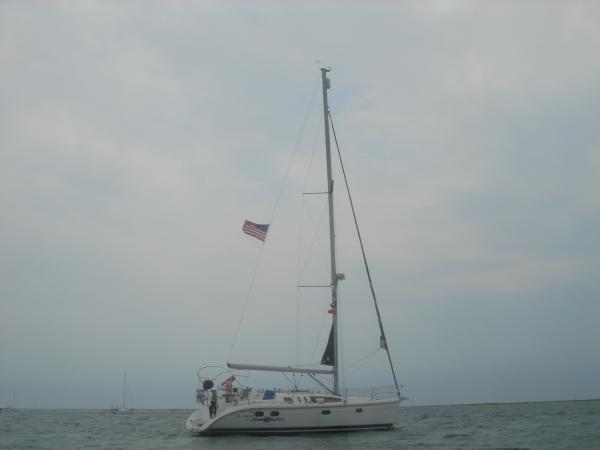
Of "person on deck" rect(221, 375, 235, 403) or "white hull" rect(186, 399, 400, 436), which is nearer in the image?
"white hull" rect(186, 399, 400, 436)

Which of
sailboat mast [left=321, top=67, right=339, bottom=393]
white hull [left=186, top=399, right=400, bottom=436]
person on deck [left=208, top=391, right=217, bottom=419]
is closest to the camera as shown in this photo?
white hull [left=186, top=399, right=400, bottom=436]

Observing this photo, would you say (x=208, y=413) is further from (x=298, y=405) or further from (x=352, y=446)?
(x=352, y=446)

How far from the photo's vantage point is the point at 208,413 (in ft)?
105

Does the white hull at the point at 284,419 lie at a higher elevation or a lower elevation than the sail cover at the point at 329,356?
lower

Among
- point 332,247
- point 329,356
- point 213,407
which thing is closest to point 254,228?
point 332,247

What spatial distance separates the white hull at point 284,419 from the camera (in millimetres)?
29552

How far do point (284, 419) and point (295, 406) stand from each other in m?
0.82

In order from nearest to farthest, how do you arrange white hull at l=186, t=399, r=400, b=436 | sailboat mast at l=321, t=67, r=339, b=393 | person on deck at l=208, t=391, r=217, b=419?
white hull at l=186, t=399, r=400, b=436, person on deck at l=208, t=391, r=217, b=419, sailboat mast at l=321, t=67, r=339, b=393

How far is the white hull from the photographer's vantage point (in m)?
29.6

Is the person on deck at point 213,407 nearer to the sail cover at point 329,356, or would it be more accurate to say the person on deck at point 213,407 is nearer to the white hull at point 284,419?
the white hull at point 284,419

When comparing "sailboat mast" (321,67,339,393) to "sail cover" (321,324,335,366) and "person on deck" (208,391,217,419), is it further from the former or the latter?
"person on deck" (208,391,217,419)

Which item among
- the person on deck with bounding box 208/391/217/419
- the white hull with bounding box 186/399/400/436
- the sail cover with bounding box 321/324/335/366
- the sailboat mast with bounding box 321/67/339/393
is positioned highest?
the sailboat mast with bounding box 321/67/339/393

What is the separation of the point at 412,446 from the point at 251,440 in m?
7.36

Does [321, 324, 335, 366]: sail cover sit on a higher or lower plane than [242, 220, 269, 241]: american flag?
lower
